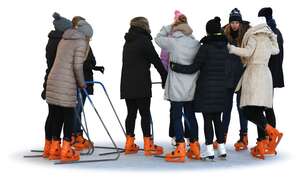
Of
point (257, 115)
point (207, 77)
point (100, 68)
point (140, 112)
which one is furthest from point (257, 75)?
point (100, 68)

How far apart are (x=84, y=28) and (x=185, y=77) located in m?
1.50

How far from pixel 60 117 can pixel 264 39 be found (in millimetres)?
2802

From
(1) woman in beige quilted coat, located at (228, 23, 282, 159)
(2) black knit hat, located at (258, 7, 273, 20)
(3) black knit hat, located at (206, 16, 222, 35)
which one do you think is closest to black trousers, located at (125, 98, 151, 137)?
(1) woman in beige quilted coat, located at (228, 23, 282, 159)

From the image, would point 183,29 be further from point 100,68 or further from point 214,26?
point 100,68

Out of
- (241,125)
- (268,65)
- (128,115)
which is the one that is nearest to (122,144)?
(128,115)

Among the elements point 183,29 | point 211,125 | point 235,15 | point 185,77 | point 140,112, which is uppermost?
point 235,15

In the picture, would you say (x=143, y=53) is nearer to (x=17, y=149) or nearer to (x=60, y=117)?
(x=60, y=117)

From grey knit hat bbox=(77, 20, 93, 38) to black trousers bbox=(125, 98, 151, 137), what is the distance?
1.05m

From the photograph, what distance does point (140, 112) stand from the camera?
9.66m

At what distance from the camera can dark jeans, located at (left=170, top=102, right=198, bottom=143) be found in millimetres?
9180

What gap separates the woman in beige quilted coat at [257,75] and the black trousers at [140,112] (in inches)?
48.9

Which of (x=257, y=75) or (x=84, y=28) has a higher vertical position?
(x=84, y=28)

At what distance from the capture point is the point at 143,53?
948 cm

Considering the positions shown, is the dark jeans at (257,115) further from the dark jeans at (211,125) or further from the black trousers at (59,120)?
the black trousers at (59,120)
